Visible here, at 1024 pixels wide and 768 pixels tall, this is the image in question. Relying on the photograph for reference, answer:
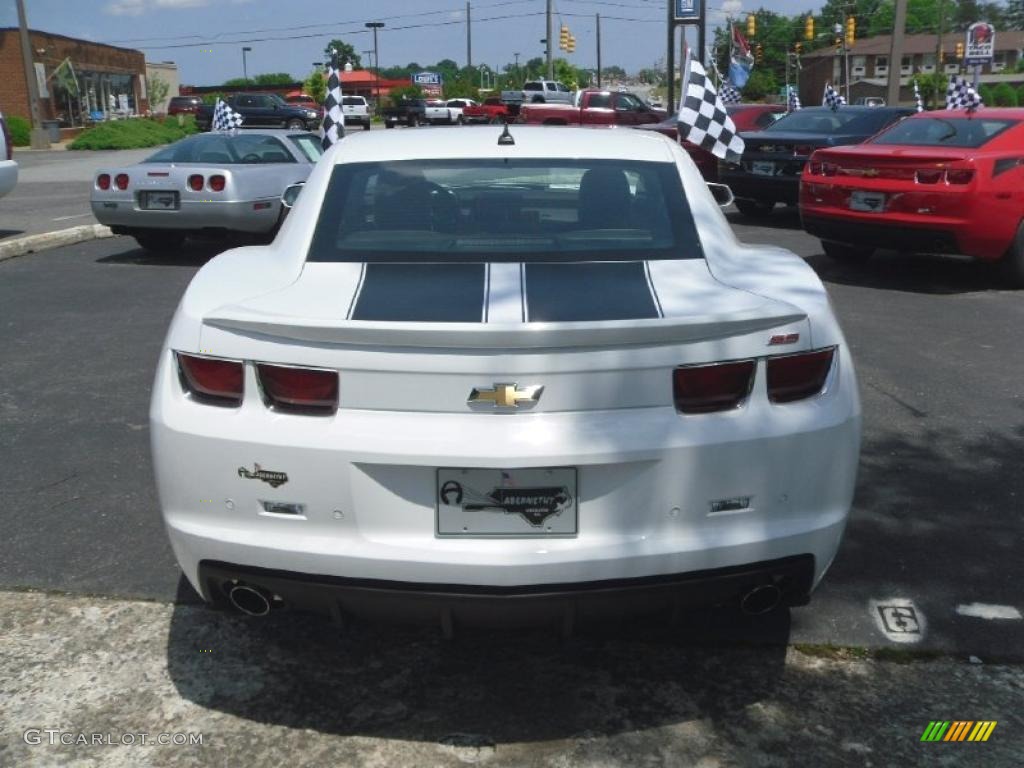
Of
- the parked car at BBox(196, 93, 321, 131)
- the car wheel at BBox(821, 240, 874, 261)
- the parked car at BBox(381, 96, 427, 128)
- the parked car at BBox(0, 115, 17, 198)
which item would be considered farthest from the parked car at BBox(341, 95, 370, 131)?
the car wheel at BBox(821, 240, 874, 261)

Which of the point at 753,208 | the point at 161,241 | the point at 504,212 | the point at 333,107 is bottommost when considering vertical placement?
the point at 753,208

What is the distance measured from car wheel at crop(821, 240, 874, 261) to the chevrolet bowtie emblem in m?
8.41

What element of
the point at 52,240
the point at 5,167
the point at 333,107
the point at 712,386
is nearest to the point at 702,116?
the point at 333,107

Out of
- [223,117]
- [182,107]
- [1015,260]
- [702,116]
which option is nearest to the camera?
[702,116]

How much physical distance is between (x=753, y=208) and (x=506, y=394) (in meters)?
12.4

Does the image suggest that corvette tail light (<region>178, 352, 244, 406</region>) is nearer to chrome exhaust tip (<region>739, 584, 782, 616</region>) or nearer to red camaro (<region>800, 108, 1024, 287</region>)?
chrome exhaust tip (<region>739, 584, 782, 616</region>)

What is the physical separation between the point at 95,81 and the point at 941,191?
51.4 metres

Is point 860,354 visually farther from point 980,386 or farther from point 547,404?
point 547,404

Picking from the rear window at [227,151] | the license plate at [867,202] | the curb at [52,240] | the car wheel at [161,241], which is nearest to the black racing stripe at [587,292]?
the license plate at [867,202]

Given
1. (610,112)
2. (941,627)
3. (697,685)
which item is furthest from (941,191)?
(610,112)

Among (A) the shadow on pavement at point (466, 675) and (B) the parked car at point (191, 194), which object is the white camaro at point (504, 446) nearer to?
(A) the shadow on pavement at point (466, 675)

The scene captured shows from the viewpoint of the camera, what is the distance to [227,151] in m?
11.3

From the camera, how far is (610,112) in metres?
29.8

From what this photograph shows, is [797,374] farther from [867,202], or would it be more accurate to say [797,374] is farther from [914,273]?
[914,273]
